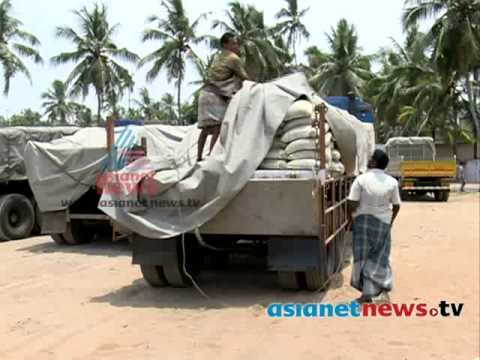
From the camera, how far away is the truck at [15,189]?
40.0 feet

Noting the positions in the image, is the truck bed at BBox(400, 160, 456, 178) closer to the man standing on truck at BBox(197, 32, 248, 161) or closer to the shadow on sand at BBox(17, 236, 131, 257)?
the shadow on sand at BBox(17, 236, 131, 257)

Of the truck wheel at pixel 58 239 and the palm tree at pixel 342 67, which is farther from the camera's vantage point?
the palm tree at pixel 342 67

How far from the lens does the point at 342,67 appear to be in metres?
39.2

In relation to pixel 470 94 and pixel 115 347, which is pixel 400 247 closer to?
pixel 115 347

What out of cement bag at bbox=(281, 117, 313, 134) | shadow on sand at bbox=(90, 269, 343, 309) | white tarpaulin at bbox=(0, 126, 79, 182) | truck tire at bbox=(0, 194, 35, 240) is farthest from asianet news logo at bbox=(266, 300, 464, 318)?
white tarpaulin at bbox=(0, 126, 79, 182)

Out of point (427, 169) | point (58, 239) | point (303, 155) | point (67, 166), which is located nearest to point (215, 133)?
point (303, 155)

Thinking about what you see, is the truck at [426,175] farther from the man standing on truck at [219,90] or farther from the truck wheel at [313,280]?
the truck wheel at [313,280]

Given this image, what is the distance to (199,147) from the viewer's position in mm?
7133

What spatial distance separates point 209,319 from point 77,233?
19.5ft

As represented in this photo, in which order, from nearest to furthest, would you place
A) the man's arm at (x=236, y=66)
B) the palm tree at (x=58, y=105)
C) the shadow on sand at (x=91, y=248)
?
the man's arm at (x=236, y=66) < the shadow on sand at (x=91, y=248) < the palm tree at (x=58, y=105)

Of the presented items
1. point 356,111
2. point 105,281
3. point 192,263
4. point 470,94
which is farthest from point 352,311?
point 470,94

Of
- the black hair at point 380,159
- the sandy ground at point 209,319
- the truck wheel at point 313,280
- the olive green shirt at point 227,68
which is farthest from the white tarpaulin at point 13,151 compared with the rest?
the black hair at point 380,159

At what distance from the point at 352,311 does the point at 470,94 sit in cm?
2880

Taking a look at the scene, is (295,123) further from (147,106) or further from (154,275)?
(147,106)
